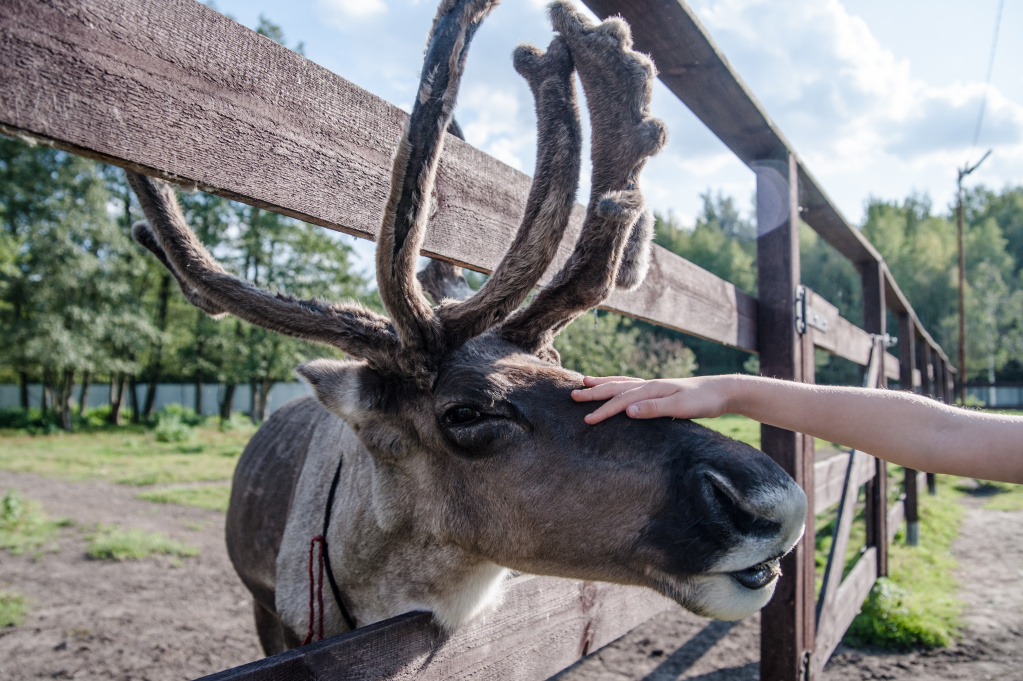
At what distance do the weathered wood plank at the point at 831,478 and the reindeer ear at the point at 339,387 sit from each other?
120 inches

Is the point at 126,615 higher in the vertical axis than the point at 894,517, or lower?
lower

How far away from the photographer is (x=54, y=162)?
23.8 m

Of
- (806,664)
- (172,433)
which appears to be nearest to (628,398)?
(806,664)

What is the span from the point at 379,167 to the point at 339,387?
72cm

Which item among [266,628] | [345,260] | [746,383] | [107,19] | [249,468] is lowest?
[266,628]

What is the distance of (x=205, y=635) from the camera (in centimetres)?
511

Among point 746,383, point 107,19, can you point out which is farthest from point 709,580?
point 107,19

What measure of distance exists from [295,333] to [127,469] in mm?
15329

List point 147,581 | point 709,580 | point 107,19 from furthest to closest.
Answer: point 147,581, point 709,580, point 107,19

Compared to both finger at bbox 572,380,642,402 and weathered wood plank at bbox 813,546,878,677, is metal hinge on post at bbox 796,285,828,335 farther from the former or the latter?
finger at bbox 572,380,642,402

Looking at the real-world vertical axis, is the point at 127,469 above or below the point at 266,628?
below

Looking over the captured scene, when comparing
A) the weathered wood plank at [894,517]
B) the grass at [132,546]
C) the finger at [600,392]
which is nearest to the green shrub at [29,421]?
the grass at [132,546]

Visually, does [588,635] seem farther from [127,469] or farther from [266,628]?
[127,469]

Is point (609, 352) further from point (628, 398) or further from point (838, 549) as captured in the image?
point (628, 398)
